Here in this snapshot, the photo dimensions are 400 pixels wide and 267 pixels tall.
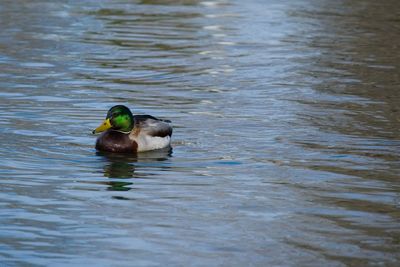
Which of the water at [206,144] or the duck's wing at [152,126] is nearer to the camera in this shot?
the water at [206,144]

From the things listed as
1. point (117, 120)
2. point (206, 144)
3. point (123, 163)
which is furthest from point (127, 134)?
point (206, 144)

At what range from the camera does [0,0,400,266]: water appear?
9.05m

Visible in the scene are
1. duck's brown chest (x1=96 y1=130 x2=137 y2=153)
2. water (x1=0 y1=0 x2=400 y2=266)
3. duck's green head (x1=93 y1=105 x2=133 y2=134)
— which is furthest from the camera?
duck's green head (x1=93 y1=105 x2=133 y2=134)

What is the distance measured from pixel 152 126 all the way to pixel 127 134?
30cm

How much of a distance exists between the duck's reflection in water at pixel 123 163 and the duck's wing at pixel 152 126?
188 mm

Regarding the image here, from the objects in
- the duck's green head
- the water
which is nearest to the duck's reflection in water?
the water

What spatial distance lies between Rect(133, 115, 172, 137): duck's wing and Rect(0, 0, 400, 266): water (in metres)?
0.27

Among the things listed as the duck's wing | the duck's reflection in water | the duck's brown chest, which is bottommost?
the duck's reflection in water

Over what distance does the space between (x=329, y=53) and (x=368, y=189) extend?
10061 mm

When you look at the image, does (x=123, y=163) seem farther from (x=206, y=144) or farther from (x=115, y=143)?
(x=206, y=144)

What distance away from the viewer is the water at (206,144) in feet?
29.7

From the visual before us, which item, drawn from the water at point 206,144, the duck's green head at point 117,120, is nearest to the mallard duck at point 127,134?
the duck's green head at point 117,120

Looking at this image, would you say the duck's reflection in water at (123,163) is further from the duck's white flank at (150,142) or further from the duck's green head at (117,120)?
the duck's green head at (117,120)

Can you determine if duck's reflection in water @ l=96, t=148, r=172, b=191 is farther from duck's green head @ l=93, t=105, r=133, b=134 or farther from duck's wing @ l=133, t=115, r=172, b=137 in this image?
duck's green head @ l=93, t=105, r=133, b=134
